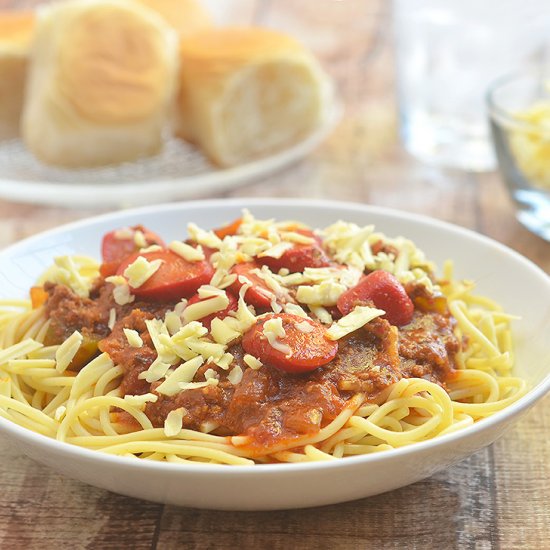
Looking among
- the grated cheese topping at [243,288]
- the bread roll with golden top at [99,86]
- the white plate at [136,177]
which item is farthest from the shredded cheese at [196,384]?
the bread roll with golden top at [99,86]

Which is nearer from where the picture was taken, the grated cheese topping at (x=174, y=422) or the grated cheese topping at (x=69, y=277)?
the grated cheese topping at (x=174, y=422)

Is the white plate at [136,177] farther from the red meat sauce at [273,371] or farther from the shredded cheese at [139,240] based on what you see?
the red meat sauce at [273,371]

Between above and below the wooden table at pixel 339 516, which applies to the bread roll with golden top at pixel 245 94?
below

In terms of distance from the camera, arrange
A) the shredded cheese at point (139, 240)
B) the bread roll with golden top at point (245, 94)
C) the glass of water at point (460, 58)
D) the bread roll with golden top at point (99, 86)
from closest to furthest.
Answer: the shredded cheese at point (139, 240) < the bread roll with golden top at point (99, 86) < the bread roll with golden top at point (245, 94) < the glass of water at point (460, 58)

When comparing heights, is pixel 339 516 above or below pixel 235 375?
below

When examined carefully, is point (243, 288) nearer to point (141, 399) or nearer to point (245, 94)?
point (141, 399)

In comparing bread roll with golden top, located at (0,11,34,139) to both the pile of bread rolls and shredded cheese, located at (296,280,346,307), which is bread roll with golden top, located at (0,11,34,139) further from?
shredded cheese, located at (296,280,346,307)

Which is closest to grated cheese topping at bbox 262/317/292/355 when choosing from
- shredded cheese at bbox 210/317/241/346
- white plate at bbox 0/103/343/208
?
shredded cheese at bbox 210/317/241/346

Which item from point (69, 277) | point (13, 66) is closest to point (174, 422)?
point (69, 277)

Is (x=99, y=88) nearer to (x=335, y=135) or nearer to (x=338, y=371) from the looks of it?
(x=335, y=135)
